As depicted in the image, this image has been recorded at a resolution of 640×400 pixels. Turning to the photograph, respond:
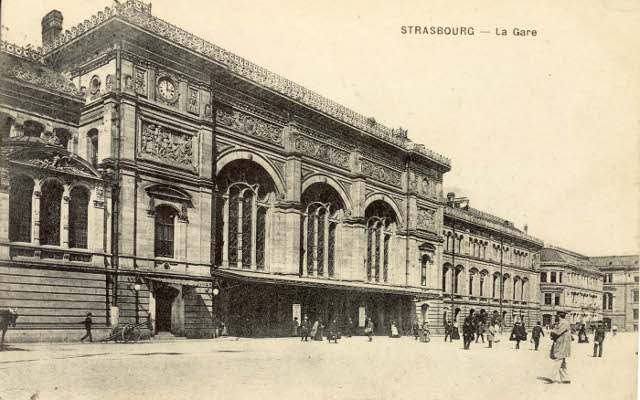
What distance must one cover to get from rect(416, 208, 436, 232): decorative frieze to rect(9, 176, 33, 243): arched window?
27.3 m

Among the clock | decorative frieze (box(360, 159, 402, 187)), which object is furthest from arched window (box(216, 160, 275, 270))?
Result: decorative frieze (box(360, 159, 402, 187))

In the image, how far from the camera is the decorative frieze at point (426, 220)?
135 ft

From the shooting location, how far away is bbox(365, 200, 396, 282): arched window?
3734 cm

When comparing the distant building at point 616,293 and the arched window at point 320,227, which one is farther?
the distant building at point 616,293

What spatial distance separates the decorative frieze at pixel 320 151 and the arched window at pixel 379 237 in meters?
4.30

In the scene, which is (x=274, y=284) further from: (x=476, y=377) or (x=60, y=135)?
(x=476, y=377)

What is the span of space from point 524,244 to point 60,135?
51.1 metres

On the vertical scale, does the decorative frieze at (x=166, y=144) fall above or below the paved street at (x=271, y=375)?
above

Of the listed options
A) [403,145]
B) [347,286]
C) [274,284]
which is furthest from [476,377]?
[403,145]

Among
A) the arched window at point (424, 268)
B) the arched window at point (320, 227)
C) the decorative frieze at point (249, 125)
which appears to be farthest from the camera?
the arched window at point (424, 268)

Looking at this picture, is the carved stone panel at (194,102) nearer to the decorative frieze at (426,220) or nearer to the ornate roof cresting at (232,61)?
the ornate roof cresting at (232,61)

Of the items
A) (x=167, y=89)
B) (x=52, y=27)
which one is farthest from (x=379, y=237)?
(x=52, y=27)

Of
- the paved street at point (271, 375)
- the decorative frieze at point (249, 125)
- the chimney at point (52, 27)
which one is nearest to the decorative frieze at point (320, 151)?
the decorative frieze at point (249, 125)

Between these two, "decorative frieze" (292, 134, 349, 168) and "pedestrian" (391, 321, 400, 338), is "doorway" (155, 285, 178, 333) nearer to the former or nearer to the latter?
"decorative frieze" (292, 134, 349, 168)
